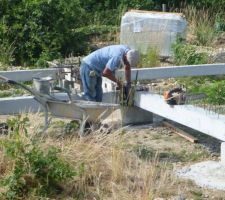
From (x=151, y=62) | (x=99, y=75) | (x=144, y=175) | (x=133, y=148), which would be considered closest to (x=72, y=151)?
(x=144, y=175)

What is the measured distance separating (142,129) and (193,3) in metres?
10.8

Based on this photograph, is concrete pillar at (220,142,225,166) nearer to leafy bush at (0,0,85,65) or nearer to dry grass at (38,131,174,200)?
dry grass at (38,131,174,200)

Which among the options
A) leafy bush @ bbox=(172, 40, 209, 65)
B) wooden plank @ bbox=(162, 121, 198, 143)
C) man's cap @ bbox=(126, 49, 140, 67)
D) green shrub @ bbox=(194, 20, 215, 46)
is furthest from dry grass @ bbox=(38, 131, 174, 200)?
green shrub @ bbox=(194, 20, 215, 46)

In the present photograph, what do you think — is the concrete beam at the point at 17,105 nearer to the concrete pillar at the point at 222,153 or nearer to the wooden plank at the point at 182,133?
the wooden plank at the point at 182,133

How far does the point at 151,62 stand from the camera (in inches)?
516

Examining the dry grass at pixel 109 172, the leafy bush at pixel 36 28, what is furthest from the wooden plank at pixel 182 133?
the leafy bush at pixel 36 28

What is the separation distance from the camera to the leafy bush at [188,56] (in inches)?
530

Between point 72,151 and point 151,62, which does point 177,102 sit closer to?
point 72,151

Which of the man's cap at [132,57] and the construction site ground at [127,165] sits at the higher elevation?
the man's cap at [132,57]

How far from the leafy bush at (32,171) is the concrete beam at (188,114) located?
2055mm

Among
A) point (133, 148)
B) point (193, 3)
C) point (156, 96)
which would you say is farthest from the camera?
point (193, 3)

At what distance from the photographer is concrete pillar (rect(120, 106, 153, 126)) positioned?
9766 millimetres

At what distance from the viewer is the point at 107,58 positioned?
9.44 m

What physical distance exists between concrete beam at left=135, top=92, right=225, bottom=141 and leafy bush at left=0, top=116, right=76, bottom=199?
6.74 feet
